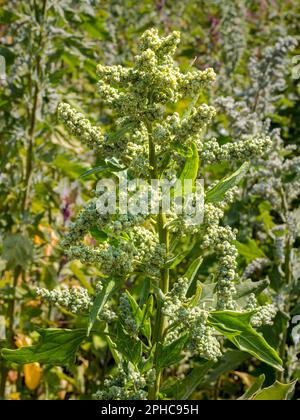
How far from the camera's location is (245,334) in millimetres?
1994

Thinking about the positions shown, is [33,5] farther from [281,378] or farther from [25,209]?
[281,378]

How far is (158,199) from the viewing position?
1.96 m

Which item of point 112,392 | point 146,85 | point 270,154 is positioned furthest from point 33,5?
point 112,392

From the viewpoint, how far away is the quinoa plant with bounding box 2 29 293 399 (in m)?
1.92

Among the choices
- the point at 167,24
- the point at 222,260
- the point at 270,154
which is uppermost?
the point at 167,24

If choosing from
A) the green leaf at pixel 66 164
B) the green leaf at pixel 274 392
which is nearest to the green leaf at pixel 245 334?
the green leaf at pixel 274 392

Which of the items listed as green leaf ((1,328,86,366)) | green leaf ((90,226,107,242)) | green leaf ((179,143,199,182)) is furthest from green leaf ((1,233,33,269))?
green leaf ((179,143,199,182))

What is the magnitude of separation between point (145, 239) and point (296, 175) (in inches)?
58.7

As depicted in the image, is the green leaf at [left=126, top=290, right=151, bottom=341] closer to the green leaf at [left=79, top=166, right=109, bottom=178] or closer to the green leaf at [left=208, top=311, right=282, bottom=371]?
the green leaf at [left=208, top=311, right=282, bottom=371]

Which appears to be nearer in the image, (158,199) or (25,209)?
(158,199)

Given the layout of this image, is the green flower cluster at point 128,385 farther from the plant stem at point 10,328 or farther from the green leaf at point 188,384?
the plant stem at point 10,328

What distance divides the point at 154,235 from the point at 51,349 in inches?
18.9

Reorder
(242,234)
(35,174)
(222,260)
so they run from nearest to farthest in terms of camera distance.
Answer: (222,260)
(242,234)
(35,174)

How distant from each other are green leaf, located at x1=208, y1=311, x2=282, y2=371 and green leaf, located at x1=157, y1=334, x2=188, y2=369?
0.38ft
